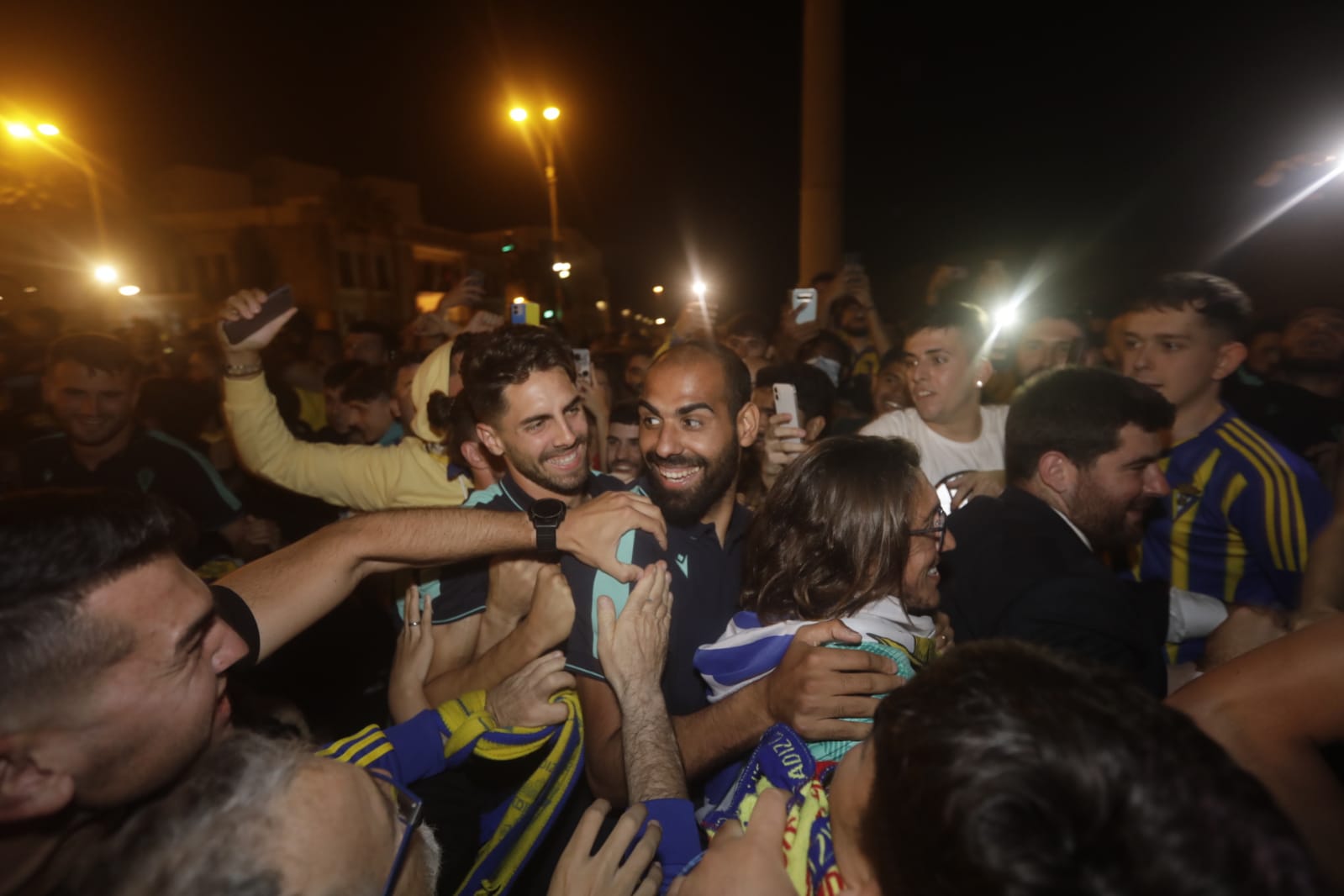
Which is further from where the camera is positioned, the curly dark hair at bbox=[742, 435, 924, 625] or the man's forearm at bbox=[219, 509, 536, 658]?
the man's forearm at bbox=[219, 509, 536, 658]

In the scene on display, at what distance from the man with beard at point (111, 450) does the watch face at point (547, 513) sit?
2.68 m

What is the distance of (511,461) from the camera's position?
2.98m

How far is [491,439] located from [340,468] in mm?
1296

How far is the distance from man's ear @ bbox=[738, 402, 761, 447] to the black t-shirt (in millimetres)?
3451

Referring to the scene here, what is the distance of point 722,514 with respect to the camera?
9.86 ft

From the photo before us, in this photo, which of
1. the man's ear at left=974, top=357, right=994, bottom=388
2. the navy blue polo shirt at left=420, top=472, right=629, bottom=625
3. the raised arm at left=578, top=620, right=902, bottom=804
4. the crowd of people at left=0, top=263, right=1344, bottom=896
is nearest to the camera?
the crowd of people at left=0, top=263, right=1344, bottom=896

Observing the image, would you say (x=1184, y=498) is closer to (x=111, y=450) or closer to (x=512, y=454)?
(x=512, y=454)

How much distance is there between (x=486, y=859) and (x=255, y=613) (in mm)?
1103

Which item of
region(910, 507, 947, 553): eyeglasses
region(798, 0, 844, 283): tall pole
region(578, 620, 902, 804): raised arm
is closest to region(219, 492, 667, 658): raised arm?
region(578, 620, 902, 804): raised arm

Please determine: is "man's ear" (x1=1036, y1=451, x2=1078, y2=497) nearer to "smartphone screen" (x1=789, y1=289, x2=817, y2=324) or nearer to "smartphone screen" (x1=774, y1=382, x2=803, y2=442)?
"smartphone screen" (x1=774, y1=382, x2=803, y2=442)

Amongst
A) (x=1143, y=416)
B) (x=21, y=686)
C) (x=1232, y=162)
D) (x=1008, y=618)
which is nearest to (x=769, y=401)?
(x=1143, y=416)

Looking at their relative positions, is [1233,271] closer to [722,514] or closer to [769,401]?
[769,401]

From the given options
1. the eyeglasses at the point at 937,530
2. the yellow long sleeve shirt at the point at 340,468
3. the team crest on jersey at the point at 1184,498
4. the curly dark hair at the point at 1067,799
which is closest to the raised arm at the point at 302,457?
the yellow long sleeve shirt at the point at 340,468

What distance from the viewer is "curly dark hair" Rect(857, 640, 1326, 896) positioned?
719 mm
